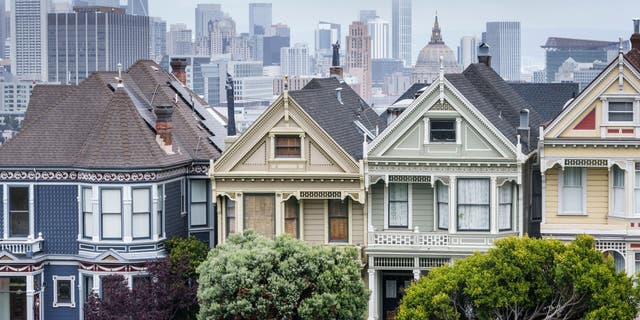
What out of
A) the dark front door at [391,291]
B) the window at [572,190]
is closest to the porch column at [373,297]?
the dark front door at [391,291]

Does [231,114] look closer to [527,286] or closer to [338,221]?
[338,221]

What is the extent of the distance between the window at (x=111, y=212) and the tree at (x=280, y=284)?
4.76 meters

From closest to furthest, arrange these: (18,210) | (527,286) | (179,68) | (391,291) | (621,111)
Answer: (527,286)
(621,111)
(391,291)
(18,210)
(179,68)

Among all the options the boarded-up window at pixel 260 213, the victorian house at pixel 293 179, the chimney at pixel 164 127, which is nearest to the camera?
the victorian house at pixel 293 179

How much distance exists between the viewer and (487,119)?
50844 millimetres

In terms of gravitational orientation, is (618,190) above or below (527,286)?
above

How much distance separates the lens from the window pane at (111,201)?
5259cm

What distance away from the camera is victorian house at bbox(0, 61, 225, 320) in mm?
52594

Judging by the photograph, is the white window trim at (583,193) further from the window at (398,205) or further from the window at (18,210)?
the window at (18,210)

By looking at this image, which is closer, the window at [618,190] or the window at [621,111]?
the window at [621,111]

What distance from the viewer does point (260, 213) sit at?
2073 inches

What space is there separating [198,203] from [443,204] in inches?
363

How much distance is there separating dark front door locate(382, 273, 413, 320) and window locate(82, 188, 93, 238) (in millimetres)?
9923

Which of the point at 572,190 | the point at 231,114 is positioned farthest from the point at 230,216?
the point at 572,190
